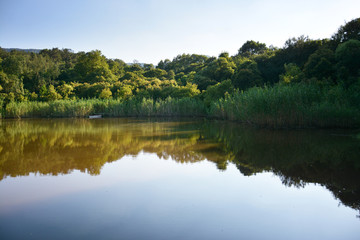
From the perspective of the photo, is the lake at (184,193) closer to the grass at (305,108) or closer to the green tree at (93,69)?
the grass at (305,108)

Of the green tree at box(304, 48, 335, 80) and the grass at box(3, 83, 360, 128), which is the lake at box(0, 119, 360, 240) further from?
the green tree at box(304, 48, 335, 80)

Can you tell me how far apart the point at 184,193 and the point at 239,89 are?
20.8 meters

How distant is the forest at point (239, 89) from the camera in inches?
451

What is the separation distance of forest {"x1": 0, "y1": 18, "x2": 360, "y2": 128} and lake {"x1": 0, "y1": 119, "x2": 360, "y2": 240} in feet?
12.8

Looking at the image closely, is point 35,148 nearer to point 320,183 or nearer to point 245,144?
point 245,144

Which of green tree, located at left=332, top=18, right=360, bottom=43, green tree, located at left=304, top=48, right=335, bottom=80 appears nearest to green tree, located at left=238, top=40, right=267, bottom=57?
green tree, located at left=332, top=18, right=360, bottom=43

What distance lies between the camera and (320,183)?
4.57m

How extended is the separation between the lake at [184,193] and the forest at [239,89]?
12.8ft

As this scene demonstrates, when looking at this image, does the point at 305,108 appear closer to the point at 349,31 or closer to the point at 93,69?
the point at 349,31

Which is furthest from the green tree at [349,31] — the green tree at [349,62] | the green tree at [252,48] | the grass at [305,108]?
the green tree at [252,48]

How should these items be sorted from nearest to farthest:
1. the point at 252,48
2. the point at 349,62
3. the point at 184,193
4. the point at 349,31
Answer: the point at 184,193 → the point at 349,62 → the point at 349,31 → the point at 252,48

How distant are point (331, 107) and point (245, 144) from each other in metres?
4.72

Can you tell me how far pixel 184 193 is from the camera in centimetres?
421

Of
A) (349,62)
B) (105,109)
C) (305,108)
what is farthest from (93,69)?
(305,108)
